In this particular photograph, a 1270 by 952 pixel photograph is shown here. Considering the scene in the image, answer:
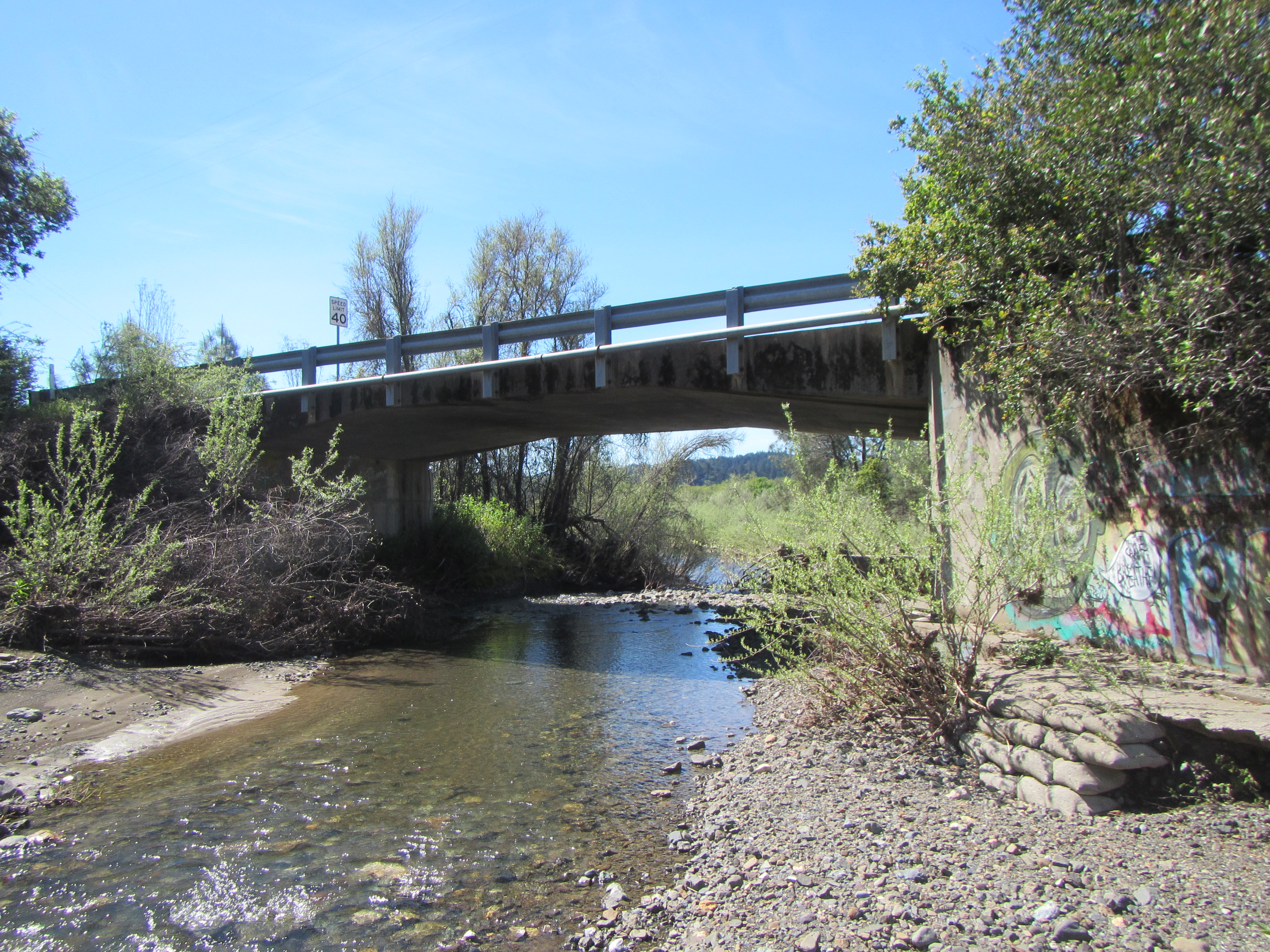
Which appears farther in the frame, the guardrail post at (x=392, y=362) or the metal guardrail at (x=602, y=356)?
the guardrail post at (x=392, y=362)

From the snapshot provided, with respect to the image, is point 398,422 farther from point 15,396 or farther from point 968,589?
point 968,589

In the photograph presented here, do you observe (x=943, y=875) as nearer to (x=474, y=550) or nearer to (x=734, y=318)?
(x=734, y=318)

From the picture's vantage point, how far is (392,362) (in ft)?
46.1

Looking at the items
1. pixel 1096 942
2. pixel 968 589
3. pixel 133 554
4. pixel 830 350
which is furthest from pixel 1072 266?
pixel 133 554

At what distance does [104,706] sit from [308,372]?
8.21 m

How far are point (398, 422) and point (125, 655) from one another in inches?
284

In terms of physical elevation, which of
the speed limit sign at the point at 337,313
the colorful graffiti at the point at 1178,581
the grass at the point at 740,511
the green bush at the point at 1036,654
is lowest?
the green bush at the point at 1036,654

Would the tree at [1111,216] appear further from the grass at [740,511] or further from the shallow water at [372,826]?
the shallow water at [372,826]

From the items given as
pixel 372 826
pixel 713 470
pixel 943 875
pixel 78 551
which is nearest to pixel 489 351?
pixel 78 551

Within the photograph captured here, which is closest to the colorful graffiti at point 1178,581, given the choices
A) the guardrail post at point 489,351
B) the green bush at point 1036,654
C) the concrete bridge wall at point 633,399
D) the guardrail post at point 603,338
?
the green bush at point 1036,654

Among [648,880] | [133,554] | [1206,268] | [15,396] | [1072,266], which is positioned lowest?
[648,880]

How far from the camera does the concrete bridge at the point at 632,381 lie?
10.5 m

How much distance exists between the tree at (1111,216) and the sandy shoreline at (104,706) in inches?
340

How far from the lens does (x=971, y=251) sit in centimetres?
776
